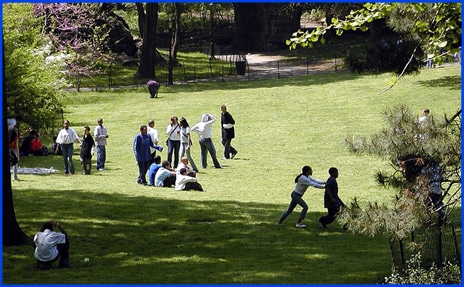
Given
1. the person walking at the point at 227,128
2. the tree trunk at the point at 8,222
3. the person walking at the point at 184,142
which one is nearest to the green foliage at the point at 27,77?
the person walking at the point at 184,142

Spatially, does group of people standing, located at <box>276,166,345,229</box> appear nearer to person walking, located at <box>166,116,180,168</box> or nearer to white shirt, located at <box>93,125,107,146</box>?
person walking, located at <box>166,116,180,168</box>

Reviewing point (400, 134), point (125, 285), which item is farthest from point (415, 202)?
point (125, 285)

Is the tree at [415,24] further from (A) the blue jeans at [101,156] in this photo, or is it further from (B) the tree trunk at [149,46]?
(B) the tree trunk at [149,46]

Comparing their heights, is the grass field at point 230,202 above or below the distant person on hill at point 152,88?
below

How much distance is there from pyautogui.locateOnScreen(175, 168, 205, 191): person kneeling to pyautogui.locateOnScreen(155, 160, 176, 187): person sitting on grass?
0.45 metres

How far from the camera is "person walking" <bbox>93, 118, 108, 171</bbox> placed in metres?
26.8

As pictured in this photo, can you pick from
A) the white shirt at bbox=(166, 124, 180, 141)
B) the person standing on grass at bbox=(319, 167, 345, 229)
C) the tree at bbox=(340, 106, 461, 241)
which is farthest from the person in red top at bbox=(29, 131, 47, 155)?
the tree at bbox=(340, 106, 461, 241)

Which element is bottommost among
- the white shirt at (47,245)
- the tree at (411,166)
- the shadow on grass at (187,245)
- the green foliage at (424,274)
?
the shadow on grass at (187,245)

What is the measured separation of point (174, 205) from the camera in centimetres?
2203

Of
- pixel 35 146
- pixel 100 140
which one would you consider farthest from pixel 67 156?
pixel 35 146

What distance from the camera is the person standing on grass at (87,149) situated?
85.3ft

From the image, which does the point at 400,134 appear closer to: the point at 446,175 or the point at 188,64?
the point at 446,175

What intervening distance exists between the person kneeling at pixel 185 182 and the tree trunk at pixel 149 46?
26522 mm

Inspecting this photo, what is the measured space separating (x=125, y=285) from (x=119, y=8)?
4910 centimetres
